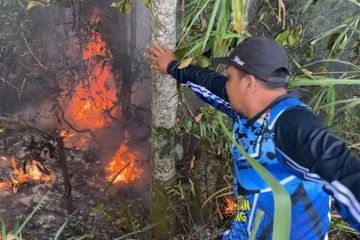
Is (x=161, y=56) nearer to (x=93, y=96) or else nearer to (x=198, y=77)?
(x=198, y=77)

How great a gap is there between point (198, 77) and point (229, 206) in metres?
1.54

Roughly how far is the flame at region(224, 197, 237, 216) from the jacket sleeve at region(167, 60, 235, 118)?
1404 mm

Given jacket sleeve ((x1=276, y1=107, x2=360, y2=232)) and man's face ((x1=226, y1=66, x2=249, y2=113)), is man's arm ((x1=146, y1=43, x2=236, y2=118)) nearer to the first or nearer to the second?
man's face ((x1=226, y1=66, x2=249, y2=113))

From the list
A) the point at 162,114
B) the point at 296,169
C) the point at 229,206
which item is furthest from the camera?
the point at 229,206

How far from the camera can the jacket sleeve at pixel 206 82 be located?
6.52 feet

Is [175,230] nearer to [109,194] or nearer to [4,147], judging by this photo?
[109,194]

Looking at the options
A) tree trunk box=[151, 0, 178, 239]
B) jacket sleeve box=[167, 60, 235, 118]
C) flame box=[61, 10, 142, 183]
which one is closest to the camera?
jacket sleeve box=[167, 60, 235, 118]

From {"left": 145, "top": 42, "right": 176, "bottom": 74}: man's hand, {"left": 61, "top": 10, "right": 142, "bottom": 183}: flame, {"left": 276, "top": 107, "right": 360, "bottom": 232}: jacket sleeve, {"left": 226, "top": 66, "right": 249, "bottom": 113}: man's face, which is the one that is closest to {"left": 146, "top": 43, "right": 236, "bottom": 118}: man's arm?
{"left": 145, "top": 42, "right": 176, "bottom": 74}: man's hand

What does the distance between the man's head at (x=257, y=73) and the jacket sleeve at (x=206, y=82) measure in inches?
17.5

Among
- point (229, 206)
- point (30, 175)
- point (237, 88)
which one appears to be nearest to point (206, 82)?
A: point (237, 88)

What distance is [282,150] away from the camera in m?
1.33

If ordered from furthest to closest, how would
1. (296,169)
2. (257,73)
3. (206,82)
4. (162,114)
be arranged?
(162,114), (206,82), (257,73), (296,169)

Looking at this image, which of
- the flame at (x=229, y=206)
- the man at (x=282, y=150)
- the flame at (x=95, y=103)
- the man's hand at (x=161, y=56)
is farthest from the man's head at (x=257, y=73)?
the flame at (x=95, y=103)

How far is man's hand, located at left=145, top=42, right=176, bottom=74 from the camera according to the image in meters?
2.09
